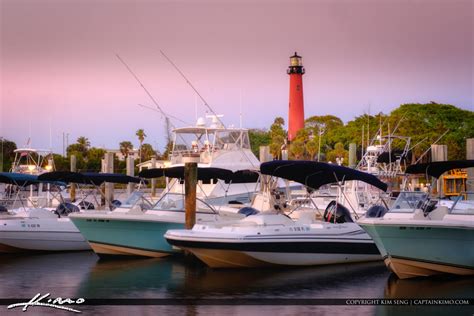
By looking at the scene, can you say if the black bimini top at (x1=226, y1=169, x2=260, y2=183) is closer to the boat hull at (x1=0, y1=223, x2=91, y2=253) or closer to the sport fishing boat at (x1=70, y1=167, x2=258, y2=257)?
the sport fishing boat at (x1=70, y1=167, x2=258, y2=257)

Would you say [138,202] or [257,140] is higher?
[257,140]

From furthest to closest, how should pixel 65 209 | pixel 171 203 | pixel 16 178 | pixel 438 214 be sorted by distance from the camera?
pixel 16 178 → pixel 65 209 → pixel 171 203 → pixel 438 214

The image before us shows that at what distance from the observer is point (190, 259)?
76.6ft

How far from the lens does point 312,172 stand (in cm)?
2225

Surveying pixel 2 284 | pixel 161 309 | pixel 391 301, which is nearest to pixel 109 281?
pixel 2 284

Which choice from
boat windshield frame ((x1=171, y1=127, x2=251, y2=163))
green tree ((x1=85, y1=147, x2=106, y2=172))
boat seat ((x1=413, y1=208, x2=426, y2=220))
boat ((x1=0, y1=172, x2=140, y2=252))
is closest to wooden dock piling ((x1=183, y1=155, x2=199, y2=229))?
boat ((x1=0, y1=172, x2=140, y2=252))

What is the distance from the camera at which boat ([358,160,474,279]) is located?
1802 cm

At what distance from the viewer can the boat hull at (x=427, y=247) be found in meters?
18.0

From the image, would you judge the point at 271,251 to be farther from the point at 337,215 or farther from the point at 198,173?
the point at 198,173

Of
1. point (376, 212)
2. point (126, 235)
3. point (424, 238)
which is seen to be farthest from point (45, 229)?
point (424, 238)

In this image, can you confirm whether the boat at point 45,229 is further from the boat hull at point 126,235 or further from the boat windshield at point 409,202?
the boat windshield at point 409,202

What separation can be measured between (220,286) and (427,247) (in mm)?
5103

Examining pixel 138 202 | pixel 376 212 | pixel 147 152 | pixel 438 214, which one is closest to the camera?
pixel 438 214

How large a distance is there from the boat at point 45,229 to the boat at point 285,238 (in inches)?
283
